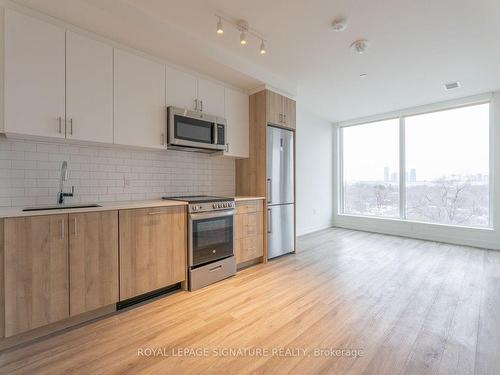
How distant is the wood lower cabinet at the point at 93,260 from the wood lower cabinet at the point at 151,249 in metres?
0.08

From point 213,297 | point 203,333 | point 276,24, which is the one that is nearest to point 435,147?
point 276,24

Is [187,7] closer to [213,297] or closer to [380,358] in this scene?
[213,297]

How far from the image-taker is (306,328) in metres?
1.95

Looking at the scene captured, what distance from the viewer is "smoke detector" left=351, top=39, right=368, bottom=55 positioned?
2.68 meters

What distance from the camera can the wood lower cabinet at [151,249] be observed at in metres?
2.20

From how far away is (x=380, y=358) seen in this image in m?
1.62

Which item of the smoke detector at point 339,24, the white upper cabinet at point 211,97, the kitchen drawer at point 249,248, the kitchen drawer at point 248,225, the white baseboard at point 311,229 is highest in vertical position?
the smoke detector at point 339,24

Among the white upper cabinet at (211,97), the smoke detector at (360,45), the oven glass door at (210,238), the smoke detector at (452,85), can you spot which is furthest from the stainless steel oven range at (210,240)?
the smoke detector at (452,85)

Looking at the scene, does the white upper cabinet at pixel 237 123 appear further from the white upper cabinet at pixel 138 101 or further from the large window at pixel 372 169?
the large window at pixel 372 169

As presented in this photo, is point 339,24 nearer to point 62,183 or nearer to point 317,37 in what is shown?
point 317,37

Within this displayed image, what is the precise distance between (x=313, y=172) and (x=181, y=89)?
3752 millimetres

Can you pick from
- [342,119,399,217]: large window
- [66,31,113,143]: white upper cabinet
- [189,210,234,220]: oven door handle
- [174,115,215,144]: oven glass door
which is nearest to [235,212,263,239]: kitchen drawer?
[189,210,234,220]: oven door handle

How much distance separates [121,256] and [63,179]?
0.89 meters

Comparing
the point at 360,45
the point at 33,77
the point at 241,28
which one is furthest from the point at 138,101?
the point at 360,45
